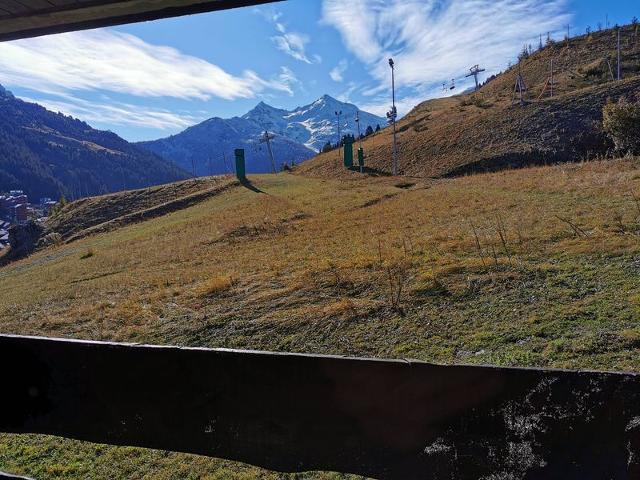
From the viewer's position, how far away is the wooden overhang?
8.79 ft

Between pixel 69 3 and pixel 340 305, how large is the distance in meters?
5.64

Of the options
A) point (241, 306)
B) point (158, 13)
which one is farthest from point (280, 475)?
point (241, 306)

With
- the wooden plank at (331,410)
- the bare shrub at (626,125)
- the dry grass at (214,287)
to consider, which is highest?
A: the bare shrub at (626,125)

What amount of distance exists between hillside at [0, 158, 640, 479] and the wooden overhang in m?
3.57

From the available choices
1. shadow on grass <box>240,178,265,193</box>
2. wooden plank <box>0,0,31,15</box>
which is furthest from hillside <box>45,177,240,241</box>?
wooden plank <box>0,0,31,15</box>

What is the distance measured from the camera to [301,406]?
2.35 meters

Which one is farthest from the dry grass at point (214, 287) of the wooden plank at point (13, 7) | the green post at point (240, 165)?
the green post at point (240, 165)

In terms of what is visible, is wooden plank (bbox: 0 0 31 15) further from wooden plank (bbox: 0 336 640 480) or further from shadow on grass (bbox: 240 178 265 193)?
shadow on grass (bbox: 240 178 265 193)

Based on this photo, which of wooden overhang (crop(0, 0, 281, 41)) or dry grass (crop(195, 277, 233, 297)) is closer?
wooden overhang (crop(0, 0, 281, 41))

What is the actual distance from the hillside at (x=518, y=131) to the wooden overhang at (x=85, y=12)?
31022 millimetres

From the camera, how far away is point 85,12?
9.19 ft

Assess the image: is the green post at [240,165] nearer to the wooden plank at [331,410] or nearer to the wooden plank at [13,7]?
the wooden plank at [13,7]

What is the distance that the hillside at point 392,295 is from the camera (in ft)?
15.4

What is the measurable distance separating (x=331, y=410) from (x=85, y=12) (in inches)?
112
